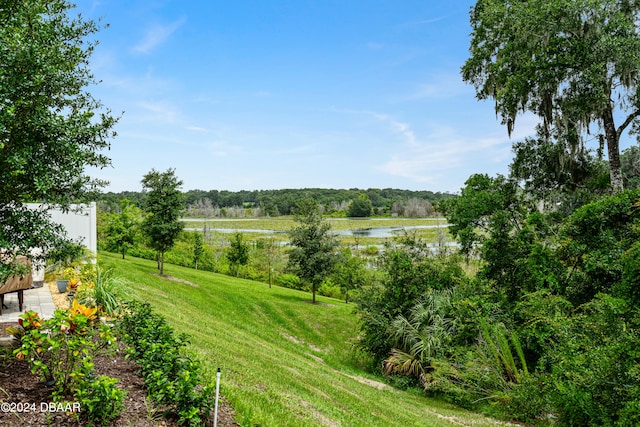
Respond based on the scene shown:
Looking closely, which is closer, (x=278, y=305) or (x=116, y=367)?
(x=116, y=367)

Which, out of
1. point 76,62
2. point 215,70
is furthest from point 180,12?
point 76,62

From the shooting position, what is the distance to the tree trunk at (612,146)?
44.7ft

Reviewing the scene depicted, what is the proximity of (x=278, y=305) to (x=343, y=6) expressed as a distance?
52.0 feet

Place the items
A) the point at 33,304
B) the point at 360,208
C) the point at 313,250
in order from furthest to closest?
the point at 360,208, the point at 313,250, the point at 33,304

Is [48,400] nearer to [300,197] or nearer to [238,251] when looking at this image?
[238,251]

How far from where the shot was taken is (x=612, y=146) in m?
14.0

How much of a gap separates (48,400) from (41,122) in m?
2.77

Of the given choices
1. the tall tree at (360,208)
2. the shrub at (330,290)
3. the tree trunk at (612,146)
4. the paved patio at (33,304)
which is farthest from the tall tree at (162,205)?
the tall tree at (360,208)

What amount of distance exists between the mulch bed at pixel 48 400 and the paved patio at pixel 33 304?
305 centimetres

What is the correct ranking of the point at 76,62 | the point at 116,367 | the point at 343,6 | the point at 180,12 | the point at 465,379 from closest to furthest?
the point at 76,62 → the point at 116,367 → the point at 465,379 → the point at 180,12 → the point at 343,6

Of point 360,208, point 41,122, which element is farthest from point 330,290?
point 360,208

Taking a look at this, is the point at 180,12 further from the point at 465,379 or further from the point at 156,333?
the point at 465,379

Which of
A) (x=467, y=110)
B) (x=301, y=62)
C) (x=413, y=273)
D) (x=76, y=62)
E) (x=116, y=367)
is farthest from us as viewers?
(x=301, y=62)

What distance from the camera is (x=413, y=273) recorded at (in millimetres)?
16062
